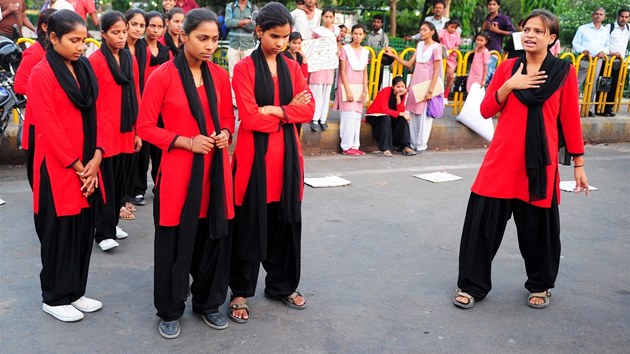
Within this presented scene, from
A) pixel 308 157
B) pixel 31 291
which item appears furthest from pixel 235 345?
pixel 308 157

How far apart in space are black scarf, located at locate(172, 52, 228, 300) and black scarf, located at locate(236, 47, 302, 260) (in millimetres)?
248

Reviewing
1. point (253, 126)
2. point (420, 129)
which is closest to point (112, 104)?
point (253, 126)

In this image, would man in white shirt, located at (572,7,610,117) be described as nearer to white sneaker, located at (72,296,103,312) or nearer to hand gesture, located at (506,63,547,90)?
hand gesture, located at (506,63,547,90)

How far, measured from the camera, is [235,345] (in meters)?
3.59

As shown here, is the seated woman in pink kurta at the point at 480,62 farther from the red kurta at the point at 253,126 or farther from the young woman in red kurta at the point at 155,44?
the red kurta at the point at 253,126

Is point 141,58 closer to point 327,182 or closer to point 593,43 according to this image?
point 327,182

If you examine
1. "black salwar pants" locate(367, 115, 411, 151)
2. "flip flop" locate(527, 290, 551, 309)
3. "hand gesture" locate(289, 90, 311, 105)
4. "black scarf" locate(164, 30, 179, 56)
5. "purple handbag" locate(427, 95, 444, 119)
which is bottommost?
"flip flop" locate(527, 290, 551, 309)

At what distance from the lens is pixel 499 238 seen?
4.29 m

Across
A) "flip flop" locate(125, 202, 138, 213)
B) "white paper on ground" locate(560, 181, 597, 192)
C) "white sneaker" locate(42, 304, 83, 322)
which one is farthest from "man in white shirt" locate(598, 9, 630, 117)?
"white sneaker" locate(42, 304, 83, 322)

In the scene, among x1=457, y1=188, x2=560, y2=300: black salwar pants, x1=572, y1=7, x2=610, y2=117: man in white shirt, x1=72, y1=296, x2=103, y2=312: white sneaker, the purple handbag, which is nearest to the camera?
x1=72, y1=296, x2=103, y2=312: white sneaker

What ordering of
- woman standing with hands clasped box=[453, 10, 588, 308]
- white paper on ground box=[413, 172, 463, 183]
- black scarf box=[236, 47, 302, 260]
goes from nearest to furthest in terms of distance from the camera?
1. black scarf box=[236, 47, 302, 260]
2. woman standing with hands clasped box=[453, 10, 588, 308]
3. white paper on ground box=[413, 172, 463, 183]

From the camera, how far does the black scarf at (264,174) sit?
378cm

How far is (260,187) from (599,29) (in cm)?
954

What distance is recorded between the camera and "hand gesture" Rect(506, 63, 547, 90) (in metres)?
3.96
